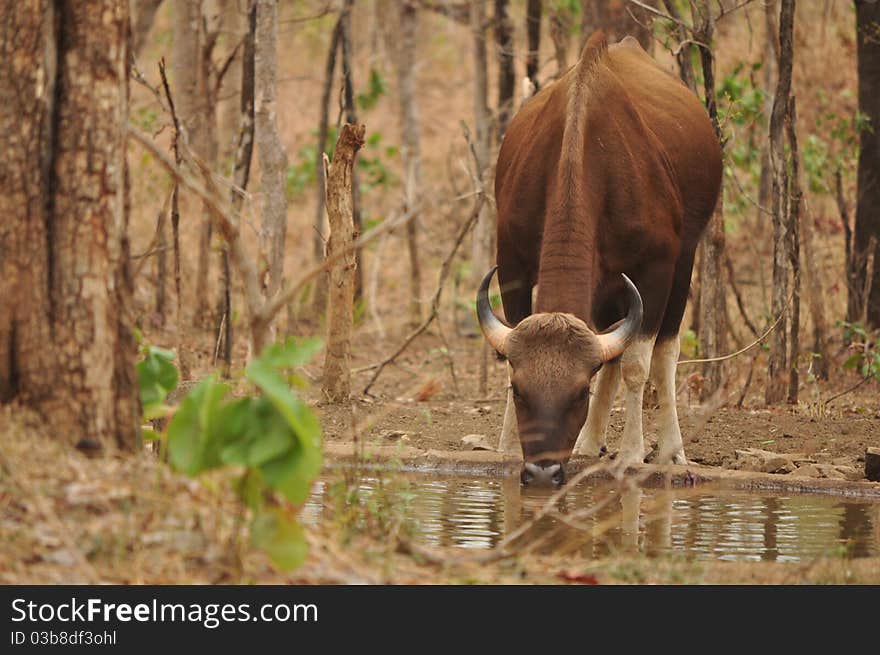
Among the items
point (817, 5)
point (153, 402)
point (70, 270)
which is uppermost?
point (817, 5)

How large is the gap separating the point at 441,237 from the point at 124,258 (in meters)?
15.3

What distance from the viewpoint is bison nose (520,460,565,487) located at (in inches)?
281

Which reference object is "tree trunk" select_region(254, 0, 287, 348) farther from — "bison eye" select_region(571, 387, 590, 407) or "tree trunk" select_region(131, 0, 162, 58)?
"tree trunk" select_region(131, 0, 162, 58)

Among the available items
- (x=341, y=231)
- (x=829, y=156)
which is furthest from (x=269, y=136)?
(x=829, y=156)

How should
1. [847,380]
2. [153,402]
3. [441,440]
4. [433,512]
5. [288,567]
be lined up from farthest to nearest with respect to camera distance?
[847,380], [441,440], [433,512], [153,402], [288,567]

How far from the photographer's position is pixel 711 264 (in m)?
10.4

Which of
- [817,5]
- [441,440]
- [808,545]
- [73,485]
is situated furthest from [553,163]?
[817,5]

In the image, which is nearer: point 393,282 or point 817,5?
point 393,282

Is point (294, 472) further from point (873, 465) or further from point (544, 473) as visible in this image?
point (873, 465)

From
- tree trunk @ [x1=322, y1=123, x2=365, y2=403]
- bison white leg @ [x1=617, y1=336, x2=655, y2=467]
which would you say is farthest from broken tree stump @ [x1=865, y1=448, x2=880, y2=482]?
tree trunk @ [x1=322, y1=123, x2=365, y2=403]

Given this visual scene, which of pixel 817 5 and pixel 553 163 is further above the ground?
pixel 817 5

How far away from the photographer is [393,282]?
778 inches

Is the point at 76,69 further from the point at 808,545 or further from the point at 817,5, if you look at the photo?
the point at 817,5

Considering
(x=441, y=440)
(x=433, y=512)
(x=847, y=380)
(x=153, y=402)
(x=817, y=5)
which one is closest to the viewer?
(x=153, y=402)
